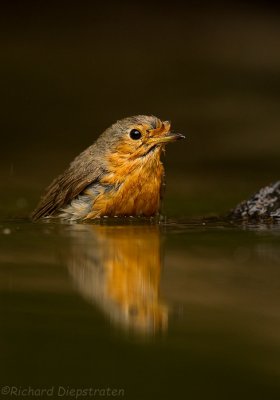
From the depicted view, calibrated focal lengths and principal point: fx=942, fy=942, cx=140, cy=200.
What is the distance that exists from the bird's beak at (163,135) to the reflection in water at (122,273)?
764 millimetres

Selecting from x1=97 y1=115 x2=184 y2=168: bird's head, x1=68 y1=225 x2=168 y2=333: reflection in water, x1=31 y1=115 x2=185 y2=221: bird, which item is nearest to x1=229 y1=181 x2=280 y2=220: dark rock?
x1=31 y1=115 x2=185 y2=221: bird

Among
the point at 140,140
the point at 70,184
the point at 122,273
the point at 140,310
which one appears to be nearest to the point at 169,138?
the point at 140,140

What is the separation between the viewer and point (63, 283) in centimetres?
420

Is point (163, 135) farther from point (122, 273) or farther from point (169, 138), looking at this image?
point (122, 273)

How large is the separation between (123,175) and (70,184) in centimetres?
47

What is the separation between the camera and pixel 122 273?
441 cm

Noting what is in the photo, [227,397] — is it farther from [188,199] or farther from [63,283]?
[188,199]

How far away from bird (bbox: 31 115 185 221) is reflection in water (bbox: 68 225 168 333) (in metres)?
0.47

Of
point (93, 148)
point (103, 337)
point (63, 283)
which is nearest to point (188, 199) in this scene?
point (93, 148)

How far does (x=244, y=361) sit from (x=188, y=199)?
459cm

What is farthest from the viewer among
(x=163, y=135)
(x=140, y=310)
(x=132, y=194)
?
(x=163, y=135)

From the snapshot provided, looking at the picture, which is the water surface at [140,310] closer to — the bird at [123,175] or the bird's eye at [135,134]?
the bird at [123,175]

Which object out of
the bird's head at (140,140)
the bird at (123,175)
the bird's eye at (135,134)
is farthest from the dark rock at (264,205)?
the bird's eye at (135,134)

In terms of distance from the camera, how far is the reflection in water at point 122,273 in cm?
372
